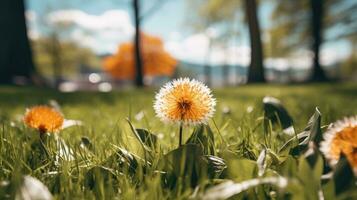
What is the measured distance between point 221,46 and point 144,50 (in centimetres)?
915

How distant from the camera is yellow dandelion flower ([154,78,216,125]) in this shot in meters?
1.31

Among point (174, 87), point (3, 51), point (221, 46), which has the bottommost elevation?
point (174, 87)

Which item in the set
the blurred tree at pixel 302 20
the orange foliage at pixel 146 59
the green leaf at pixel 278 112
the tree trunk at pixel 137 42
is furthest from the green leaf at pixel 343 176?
the orange foliage at pixel 146 59

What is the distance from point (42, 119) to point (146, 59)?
177 ft

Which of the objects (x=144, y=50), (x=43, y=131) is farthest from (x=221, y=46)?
(x=43, y=131)

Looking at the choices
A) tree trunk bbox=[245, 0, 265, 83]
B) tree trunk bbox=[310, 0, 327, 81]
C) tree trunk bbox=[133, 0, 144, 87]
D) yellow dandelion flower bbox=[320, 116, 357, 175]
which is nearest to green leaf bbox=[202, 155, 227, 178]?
yellow dandelion flower bbox=[320, 116, 357, 175]

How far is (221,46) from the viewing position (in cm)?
5169

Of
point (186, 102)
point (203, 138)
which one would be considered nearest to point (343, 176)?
point (186, 102)

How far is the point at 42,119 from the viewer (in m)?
1.62

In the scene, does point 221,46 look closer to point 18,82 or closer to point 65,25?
point 65,25

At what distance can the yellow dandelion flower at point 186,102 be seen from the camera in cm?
131

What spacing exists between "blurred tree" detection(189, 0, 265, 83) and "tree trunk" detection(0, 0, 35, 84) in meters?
7.76

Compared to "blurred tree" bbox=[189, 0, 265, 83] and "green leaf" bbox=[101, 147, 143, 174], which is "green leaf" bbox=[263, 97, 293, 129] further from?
"blurred tree" bbox=[189, 0, 265, 83]

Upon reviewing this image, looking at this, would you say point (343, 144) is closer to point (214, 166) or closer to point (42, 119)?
point (214, 166)
